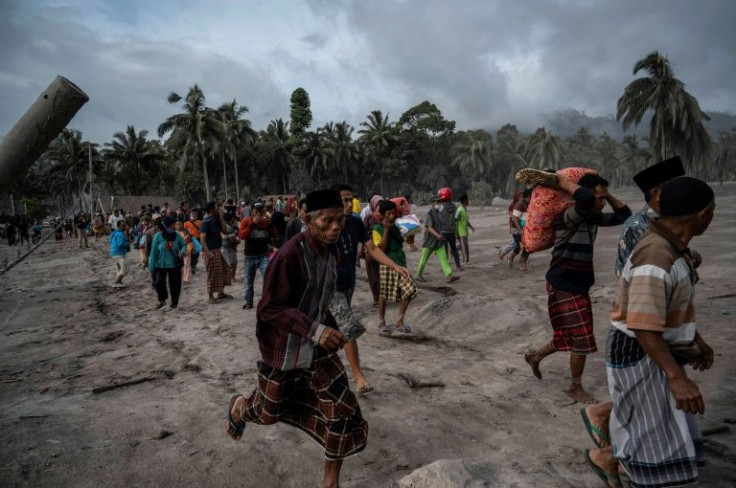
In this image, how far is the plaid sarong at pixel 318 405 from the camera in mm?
2410

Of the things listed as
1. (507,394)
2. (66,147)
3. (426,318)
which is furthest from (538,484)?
(66,147)

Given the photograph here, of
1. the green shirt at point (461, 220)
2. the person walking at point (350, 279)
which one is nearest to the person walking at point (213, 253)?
the person walking at point (350, 279)

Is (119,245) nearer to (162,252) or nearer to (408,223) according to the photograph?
(162,252)

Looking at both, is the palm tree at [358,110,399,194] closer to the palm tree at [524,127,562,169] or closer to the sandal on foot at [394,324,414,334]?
the palm tree at [524,127,562,169]

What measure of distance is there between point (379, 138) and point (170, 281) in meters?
46.7

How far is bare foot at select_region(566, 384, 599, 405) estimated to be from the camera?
363cm

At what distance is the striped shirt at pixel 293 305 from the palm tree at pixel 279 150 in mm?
50509

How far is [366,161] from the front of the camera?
53.7 m

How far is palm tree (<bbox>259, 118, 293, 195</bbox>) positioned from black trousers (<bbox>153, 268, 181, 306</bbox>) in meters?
44.4

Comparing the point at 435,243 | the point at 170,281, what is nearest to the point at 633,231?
the point at 435,243

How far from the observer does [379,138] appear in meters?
52.9

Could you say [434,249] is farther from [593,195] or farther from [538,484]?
[538,484]

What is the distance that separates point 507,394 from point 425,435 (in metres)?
1.06

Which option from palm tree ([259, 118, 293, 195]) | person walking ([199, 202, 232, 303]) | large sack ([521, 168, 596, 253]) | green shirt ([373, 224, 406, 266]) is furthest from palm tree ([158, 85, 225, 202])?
large sack ([521, 168, 596, 253])
